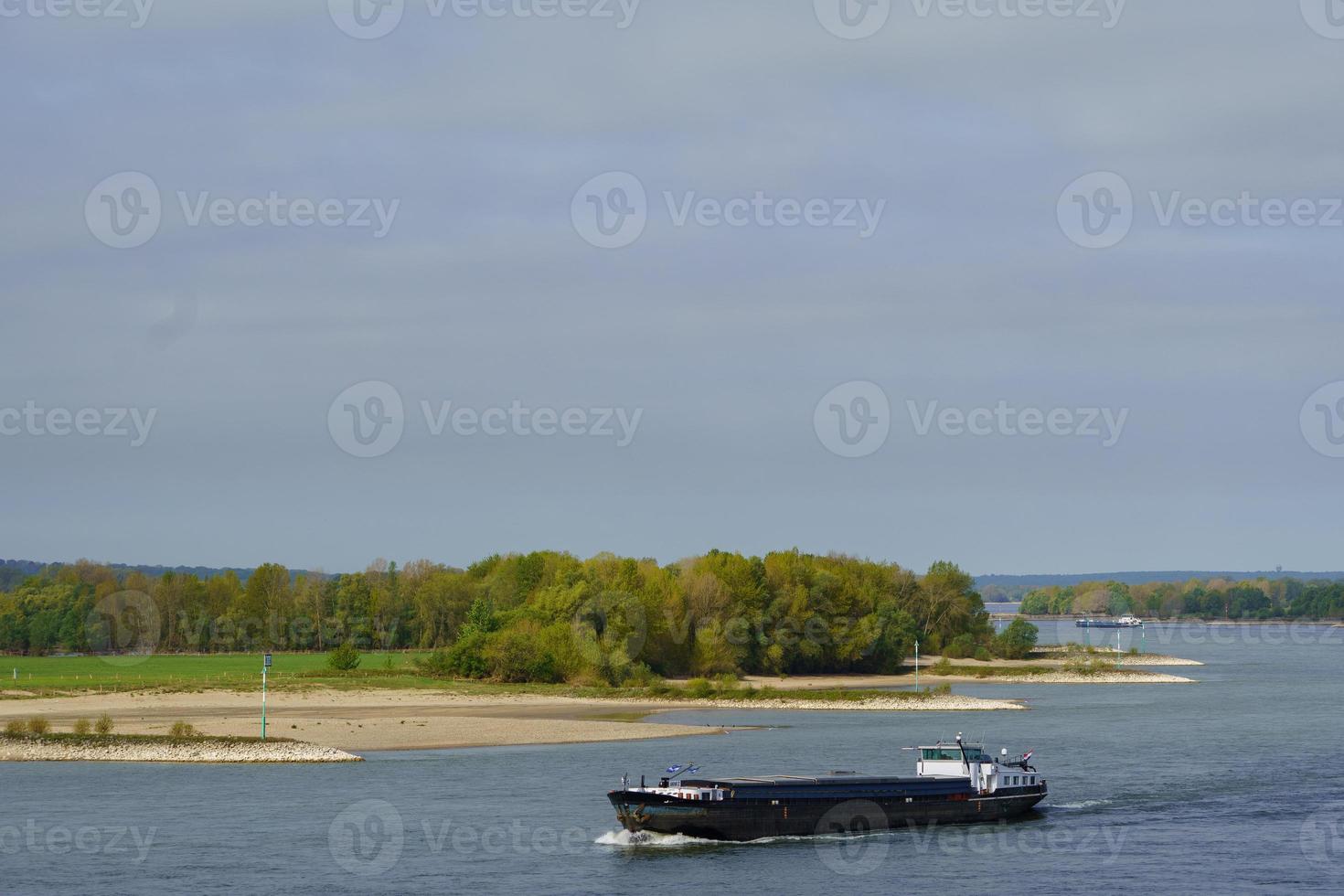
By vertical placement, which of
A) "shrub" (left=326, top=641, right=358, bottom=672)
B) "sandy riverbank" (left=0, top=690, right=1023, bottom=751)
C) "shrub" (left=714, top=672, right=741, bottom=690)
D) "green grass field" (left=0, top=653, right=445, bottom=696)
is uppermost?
"shrub" (left=326, top=641, right=358, bottom=672)

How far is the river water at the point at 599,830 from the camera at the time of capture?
212 feet

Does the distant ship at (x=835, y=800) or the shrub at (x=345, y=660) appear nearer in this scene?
the distant ship at (x=835, y=800)

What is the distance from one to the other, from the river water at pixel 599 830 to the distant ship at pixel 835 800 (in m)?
1.07

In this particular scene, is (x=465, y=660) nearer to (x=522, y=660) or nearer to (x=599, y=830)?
(x=522, y=660)

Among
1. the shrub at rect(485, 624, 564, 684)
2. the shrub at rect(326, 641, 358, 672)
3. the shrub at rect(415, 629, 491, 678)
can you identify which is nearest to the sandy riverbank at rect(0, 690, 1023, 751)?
the shrub at rect(485, 624, 564, 684)

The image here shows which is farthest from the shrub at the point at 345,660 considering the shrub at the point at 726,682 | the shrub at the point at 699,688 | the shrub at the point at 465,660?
the shrub at the point at 726,682

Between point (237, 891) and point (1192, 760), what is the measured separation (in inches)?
2731

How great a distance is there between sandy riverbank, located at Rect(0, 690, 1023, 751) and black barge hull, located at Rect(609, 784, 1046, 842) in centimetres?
3893

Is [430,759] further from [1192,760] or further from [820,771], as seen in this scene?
[1192,760]

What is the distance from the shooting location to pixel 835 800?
7850 cm

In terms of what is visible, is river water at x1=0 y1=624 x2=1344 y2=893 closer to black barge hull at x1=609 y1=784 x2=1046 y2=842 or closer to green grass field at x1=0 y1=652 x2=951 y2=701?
black barge hull at x1=609 y1=784 x2=1046 y2=842

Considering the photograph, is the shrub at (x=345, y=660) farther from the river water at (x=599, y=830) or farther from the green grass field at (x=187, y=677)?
the river water at (x=599, y=830)

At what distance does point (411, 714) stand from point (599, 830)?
199 feet

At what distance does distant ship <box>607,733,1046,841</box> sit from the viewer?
246 ft
